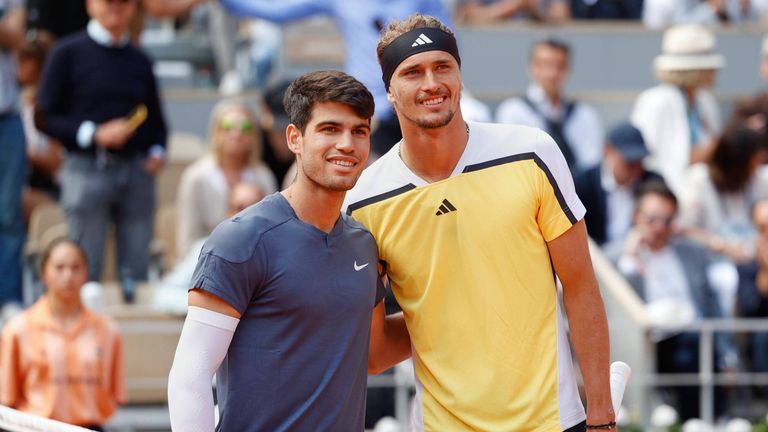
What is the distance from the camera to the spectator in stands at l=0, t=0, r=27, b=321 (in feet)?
30.8

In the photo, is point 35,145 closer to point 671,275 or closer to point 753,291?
point 671,275

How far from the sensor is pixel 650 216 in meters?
9.22

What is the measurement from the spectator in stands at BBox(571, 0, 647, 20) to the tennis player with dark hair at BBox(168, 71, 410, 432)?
9.19 m

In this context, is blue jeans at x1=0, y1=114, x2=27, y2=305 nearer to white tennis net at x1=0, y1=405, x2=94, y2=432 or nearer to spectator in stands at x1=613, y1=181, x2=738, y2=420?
spectator in stands at x1=613, y1=181, x2=738, y2=420

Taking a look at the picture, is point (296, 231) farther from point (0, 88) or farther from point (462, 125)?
point (0, 88)

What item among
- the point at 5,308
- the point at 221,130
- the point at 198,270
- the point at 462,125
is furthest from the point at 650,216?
the point at 198,270

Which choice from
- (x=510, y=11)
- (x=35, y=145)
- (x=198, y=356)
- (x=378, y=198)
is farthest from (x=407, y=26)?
(x=510, y=11)

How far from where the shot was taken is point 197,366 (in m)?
4.37

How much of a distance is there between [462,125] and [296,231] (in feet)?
2.37

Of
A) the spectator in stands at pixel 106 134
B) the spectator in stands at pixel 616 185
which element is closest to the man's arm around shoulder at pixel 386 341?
the spectator in stands at pixel 106 134

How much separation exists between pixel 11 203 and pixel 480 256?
17.8 ft

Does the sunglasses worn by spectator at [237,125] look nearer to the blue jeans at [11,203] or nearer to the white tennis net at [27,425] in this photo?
the blue jeans at [11,203]

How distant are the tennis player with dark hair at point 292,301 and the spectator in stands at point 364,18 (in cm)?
445

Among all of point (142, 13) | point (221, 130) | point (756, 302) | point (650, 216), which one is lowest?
point (756, 302)
